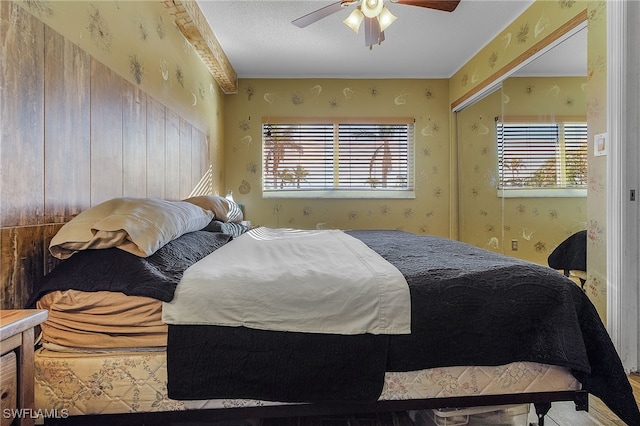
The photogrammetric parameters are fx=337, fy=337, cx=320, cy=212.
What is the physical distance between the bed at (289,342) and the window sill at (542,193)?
4.33 feet

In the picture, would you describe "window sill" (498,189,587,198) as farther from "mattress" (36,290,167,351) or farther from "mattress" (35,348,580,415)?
"mattress" (36,290,167,351)

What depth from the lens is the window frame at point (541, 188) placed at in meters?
2.25

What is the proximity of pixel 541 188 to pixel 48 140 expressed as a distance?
3.11m

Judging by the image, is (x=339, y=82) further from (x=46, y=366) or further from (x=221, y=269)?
(x=46, y=366)

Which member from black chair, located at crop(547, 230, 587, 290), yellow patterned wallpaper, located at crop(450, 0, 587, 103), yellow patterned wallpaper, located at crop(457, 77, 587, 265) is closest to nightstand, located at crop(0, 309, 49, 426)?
black chair, located at crop(547, 230, 587, 290)

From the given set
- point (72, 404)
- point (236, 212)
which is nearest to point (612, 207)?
point (236, 212)

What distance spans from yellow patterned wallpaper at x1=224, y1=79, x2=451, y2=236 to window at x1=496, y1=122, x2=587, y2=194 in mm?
1028

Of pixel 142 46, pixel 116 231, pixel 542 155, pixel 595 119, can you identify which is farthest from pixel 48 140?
pixel 542 155

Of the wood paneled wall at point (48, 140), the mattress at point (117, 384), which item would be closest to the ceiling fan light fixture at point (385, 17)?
the wood paneled wall at point (48, 140)

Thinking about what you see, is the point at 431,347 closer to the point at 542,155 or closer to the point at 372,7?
the point at 372,7

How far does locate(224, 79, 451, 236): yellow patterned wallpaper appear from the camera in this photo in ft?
13.5

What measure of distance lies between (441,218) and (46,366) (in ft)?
13.0

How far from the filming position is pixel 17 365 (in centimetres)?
80

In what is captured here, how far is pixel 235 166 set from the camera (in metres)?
4.15
